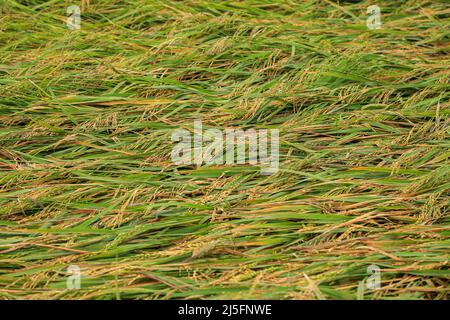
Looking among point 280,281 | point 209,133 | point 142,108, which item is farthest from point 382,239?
point 142,108

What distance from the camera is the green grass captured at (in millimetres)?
2234

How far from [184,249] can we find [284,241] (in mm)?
317

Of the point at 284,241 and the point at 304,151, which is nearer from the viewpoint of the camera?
the point at 284,241

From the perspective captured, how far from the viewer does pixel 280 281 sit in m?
2.17

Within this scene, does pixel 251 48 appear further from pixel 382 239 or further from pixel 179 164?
pixel 382 239

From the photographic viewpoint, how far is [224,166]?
2.63 m

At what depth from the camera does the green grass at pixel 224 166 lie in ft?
7.33

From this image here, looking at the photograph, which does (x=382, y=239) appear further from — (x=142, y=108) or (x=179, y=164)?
(x=142, y=108)

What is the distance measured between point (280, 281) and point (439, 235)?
1.78 feet
